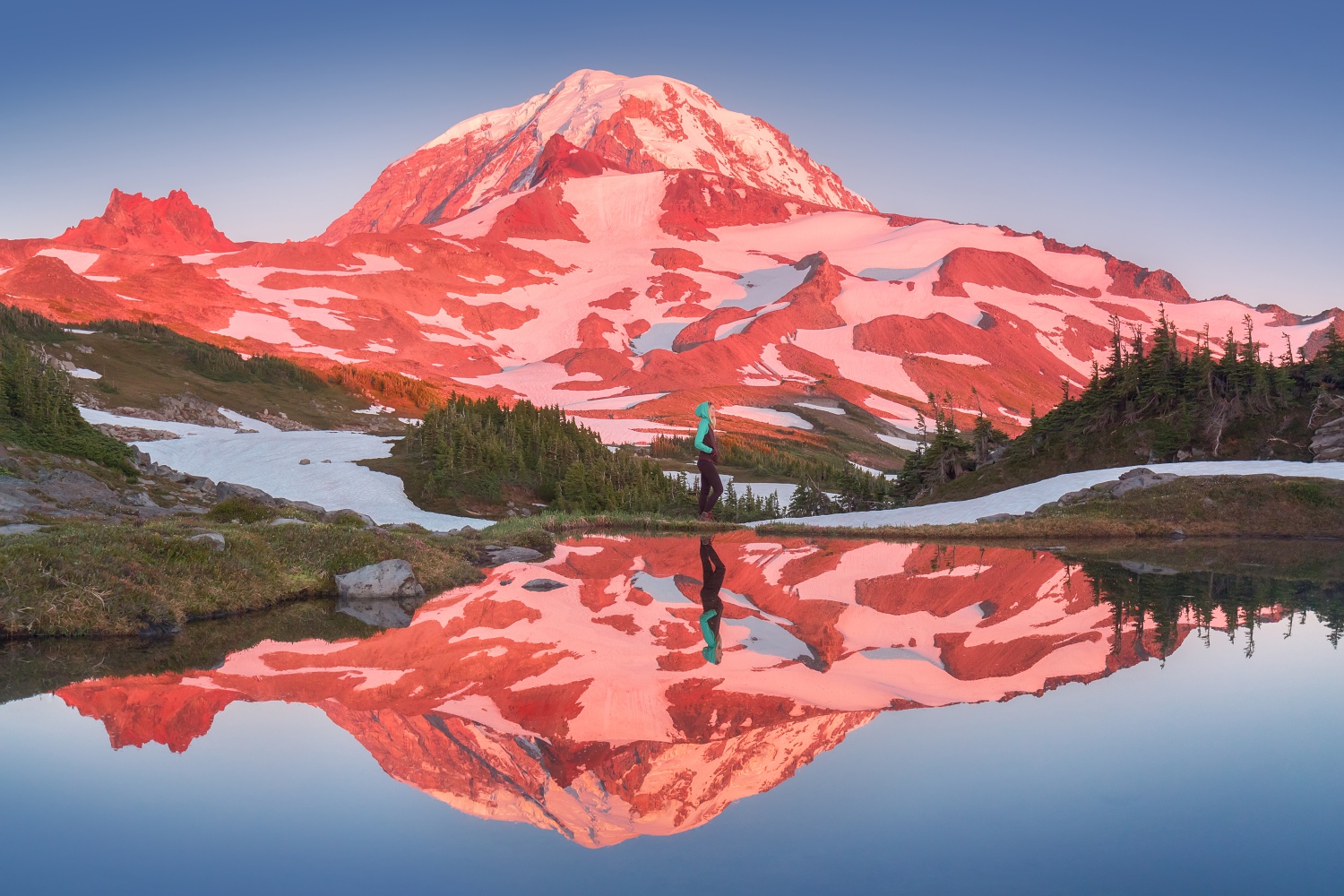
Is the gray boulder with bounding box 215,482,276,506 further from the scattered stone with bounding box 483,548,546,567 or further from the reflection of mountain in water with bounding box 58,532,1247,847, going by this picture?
the reflection of mountain in water with bounding box 58,532,1247,847

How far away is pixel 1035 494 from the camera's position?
103ft

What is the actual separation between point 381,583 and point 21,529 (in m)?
7.06

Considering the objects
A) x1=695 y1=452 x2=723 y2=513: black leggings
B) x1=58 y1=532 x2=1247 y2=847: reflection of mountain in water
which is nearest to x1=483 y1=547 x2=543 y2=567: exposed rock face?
x1=695 y1=452 x2=723 y2=513: black leggings

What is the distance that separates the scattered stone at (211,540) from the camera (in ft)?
44.8

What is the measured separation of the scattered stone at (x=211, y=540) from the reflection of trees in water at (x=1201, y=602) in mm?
12068

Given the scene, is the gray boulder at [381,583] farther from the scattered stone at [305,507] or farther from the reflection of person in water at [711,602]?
the scattered stone at [305,507]

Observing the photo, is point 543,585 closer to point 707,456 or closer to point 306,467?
point 707,456

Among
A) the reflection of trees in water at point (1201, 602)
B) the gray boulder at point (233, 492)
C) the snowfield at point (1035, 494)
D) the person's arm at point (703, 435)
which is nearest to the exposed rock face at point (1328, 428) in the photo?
the snowfield at point (1035, 494)

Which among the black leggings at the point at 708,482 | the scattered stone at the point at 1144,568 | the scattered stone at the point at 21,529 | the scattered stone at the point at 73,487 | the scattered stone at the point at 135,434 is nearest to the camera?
the scattered stone at the point at 1144,568

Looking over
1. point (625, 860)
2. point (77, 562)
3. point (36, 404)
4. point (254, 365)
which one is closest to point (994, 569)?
point (625, 860)

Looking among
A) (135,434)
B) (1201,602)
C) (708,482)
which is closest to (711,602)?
(1201,602)

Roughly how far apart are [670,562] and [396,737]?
10045 millimetres

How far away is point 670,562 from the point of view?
16078 mm

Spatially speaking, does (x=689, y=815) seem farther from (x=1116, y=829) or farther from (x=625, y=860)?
(x=1116, y=829)
